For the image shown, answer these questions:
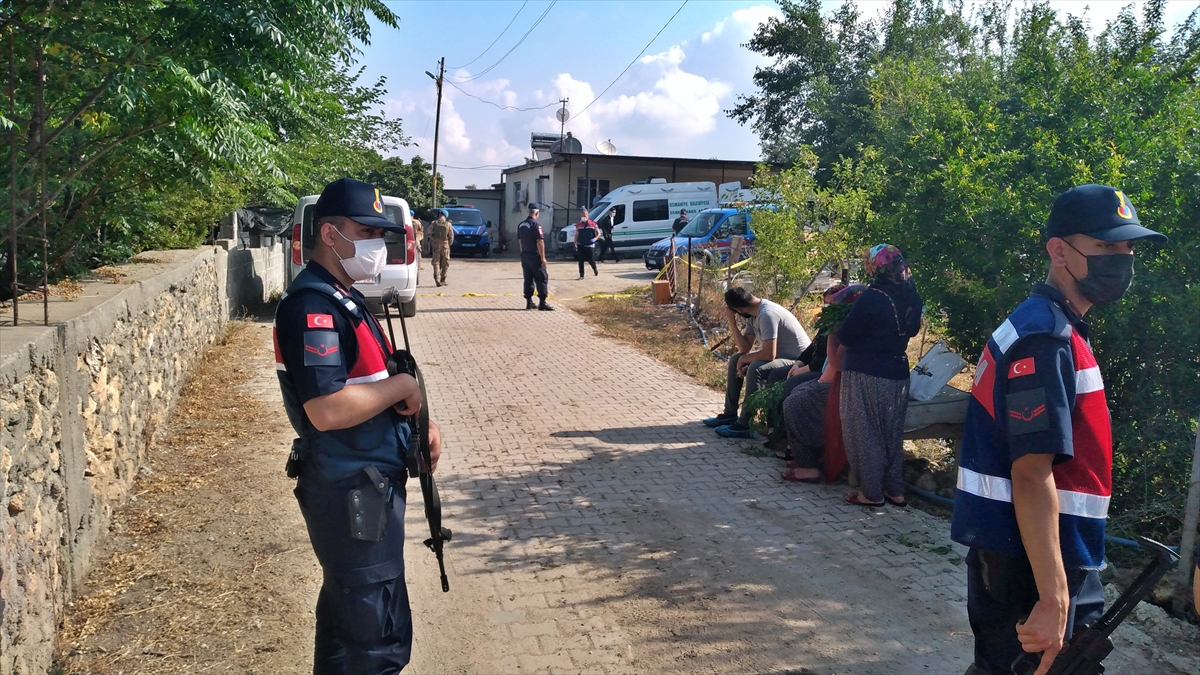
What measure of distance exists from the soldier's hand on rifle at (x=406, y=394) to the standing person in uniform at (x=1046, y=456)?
67.5 inches

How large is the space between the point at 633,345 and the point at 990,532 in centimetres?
1000

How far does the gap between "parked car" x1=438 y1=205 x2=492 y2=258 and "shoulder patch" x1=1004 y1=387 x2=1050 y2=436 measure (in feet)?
96.9

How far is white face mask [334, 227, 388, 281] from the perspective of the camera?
2981 millimetres

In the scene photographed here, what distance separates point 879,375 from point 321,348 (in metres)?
4.03

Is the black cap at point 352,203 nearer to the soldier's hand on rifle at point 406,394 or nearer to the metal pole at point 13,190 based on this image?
the soldier's hand on rifle at point 406,394

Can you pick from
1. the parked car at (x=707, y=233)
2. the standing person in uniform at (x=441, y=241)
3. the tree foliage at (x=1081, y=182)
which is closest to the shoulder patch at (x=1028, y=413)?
the tree foliage at (x=1081, y=182)

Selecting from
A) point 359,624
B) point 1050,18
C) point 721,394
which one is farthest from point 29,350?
point 721,394

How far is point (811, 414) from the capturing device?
628 cm

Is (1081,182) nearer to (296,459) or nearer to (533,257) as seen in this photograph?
(296,459)

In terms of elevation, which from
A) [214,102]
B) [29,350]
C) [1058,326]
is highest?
[214,102]

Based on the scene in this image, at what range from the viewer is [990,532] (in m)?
2.51

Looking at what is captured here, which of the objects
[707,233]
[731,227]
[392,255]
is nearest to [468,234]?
[707,233]

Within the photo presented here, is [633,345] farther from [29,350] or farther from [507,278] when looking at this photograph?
[507,278]

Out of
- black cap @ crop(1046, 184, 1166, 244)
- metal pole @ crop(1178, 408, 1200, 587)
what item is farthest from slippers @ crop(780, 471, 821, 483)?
black cap @ crop(1046, 184, 1166, 244)
